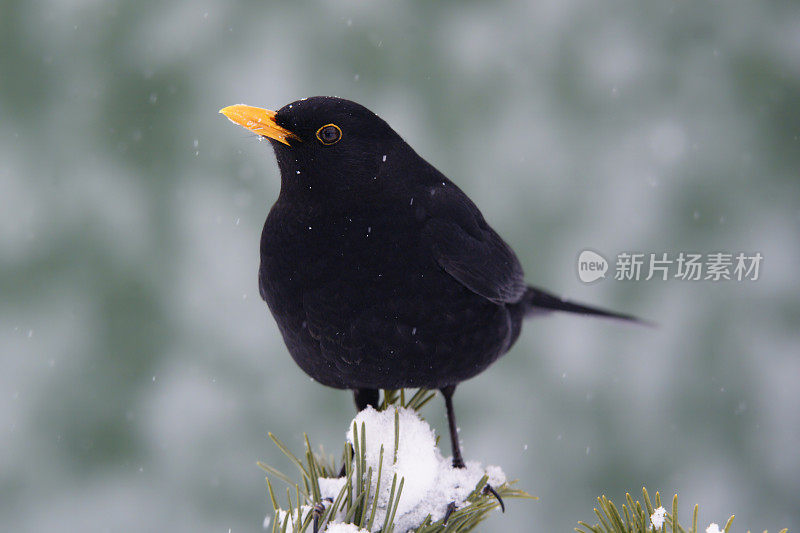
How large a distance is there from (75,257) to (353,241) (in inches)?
98.6

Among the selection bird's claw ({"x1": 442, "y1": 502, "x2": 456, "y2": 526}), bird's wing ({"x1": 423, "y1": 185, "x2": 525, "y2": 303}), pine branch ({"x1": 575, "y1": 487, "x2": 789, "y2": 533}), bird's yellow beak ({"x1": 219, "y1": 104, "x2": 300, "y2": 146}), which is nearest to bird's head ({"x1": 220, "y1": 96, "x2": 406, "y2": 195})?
bird's yellow beak ({"x1": 219, "y1": 104, "x2": 300, "y2": 146})

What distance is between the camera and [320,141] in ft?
5.44

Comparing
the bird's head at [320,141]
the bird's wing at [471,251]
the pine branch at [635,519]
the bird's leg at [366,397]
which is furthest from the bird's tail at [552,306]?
the pine branch at [635,519]

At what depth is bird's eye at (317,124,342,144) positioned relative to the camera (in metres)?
1.65

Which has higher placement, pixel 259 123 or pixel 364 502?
pixel 259 123

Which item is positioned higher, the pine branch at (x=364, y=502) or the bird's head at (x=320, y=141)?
the bird's head at (x=320, y=141)

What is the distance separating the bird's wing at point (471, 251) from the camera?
5.59 feet

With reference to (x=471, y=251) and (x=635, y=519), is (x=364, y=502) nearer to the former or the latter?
(x=635, y=519)

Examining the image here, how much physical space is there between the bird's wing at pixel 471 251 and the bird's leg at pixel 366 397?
348 millimetres

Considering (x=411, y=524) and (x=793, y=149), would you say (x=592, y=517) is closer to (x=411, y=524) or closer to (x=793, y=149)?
(x=793, y=149)

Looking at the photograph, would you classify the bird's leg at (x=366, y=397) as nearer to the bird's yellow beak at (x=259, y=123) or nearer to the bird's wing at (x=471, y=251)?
the bird's wing at (x=471, y=251)

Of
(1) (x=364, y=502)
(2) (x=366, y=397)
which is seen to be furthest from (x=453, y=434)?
(1) (x=364, y=502)

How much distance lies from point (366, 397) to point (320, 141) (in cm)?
62

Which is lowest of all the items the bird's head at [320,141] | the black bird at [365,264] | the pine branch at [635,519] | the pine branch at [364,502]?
the pine branch at [364,502]
